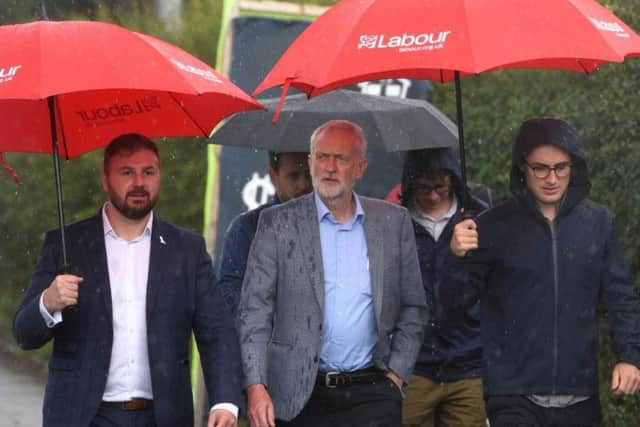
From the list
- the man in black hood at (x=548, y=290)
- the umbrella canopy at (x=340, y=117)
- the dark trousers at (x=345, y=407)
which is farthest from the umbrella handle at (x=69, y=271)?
the umbrella canopy at (x=340, y=117)

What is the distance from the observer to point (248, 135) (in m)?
8.93

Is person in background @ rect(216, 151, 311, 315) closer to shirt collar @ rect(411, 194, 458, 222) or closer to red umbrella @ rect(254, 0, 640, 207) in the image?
shirt collar @ rect(411, 194, 458, 222)

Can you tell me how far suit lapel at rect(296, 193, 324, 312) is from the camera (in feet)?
23.5

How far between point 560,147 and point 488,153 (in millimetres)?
4289

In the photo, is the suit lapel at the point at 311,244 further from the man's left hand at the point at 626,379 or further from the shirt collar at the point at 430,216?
the shirt collar at the point at 430,216

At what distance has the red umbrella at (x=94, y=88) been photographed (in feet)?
21.5

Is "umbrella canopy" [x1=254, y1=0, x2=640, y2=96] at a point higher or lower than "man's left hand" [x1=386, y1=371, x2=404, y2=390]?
higher

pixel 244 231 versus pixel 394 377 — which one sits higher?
pixel 244 231

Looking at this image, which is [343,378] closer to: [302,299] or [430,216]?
[302,299]

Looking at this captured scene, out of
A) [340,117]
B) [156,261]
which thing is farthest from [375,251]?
[340,117]

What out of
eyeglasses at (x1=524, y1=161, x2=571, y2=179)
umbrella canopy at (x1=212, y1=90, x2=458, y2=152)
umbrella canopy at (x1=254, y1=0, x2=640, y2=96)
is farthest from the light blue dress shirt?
umbrella canopy at (x1=212, y1=90, x2=458, y2=152)

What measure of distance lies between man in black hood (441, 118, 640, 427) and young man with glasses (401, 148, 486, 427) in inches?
51.6

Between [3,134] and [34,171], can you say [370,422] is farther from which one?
[34,171]

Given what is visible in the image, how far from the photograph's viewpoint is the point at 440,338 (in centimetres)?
884
